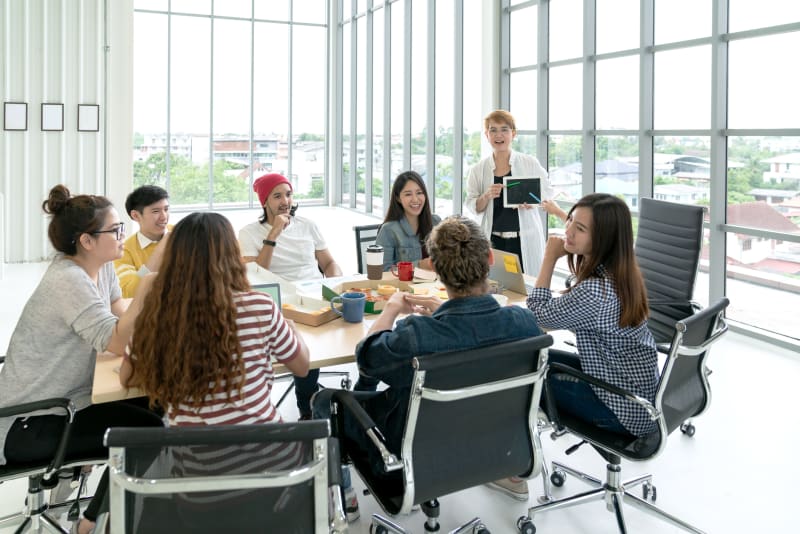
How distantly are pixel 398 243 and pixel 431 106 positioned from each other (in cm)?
554

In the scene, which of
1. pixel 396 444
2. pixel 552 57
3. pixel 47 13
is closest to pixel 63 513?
pixel 396 444

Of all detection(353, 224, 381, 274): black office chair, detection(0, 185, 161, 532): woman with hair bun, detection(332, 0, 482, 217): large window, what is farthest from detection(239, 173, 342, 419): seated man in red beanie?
detection(332, 0, 482, 217): large window

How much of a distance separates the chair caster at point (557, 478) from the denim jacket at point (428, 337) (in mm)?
1164

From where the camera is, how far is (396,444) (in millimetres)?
1957

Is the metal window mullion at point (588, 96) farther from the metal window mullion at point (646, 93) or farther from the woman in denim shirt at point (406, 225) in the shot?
the woman in denim shirt at point (406, 225)

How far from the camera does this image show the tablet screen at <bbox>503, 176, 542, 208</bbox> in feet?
15.1

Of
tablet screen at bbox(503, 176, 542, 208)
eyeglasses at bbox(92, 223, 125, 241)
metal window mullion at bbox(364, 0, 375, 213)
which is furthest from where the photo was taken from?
Result: metal window mullion at bbox(364, 0, 375, 213)

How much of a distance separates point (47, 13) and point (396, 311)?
26.1ft

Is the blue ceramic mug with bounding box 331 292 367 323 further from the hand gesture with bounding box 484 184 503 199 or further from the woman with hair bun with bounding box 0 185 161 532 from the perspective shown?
the hand gesture with bounding box 484 184 503 199

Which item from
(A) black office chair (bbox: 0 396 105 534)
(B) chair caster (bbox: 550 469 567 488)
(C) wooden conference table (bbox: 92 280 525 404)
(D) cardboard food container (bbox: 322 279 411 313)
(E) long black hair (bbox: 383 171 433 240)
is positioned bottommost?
(B) chair caster (bbox: 550 469 567 488)

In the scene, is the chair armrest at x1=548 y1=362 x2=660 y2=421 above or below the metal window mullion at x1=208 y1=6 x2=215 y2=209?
below

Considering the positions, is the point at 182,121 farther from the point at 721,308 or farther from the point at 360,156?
the point at 721,308

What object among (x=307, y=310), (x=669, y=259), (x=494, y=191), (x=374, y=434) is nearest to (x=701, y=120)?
(x=494, y=191)

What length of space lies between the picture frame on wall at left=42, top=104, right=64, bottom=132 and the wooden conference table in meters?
7.11
